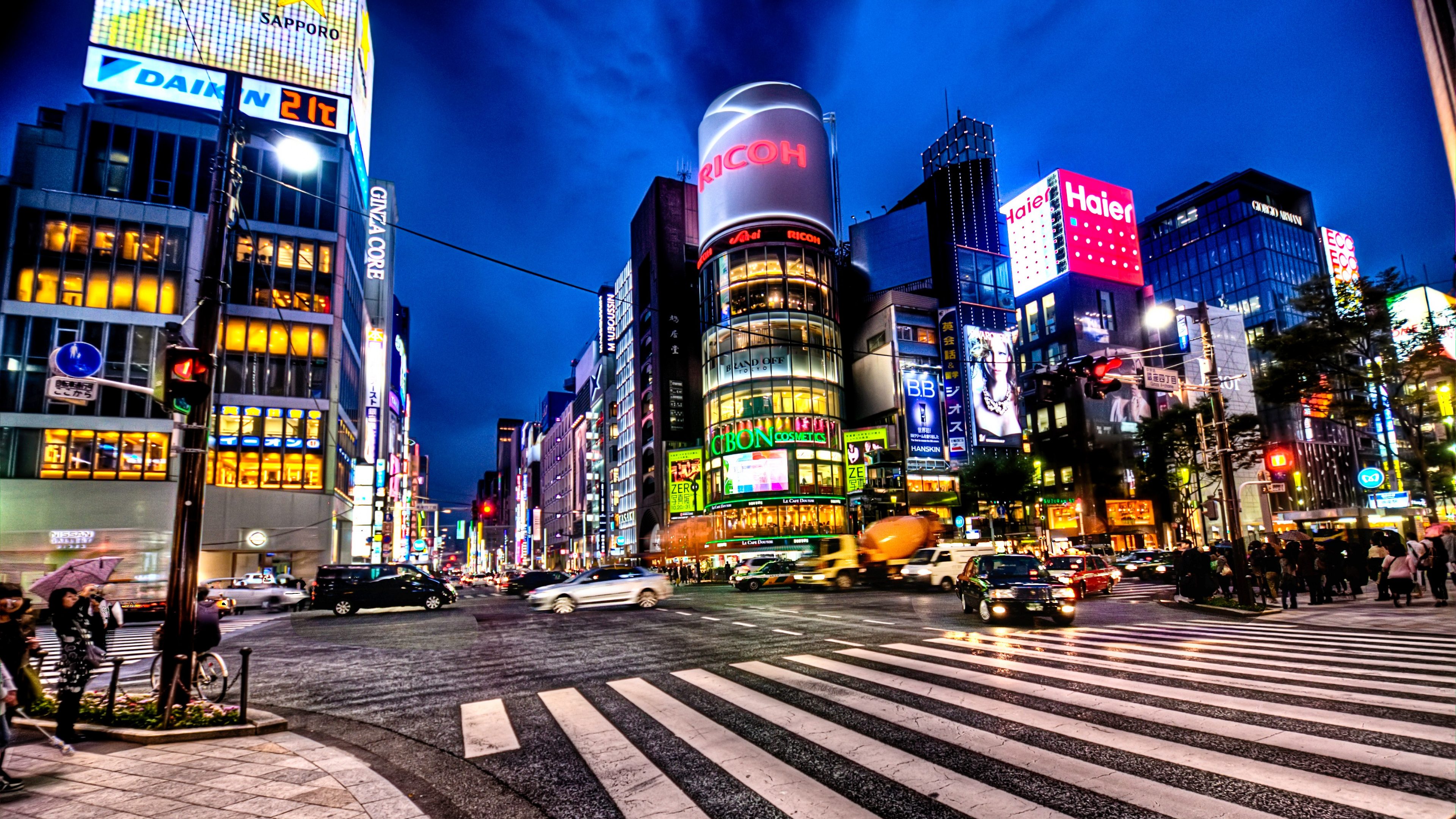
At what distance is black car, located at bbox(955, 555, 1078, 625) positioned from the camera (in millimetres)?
15117

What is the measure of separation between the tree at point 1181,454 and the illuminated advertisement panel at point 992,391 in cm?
1194

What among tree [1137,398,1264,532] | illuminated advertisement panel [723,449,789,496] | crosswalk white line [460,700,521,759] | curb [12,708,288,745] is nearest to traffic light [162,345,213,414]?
→ curb [12,708,288,745]

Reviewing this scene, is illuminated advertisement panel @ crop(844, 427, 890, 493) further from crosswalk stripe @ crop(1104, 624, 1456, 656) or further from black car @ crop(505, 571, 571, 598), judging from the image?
crosswalk stripe @ crop(1104, 624, 1456, 656)

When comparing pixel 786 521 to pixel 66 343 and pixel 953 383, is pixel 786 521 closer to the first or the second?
pixel 953 383

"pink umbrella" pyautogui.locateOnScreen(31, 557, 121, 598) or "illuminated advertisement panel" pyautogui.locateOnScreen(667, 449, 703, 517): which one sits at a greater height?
"illuminated advertisement panel" pyautogui.locateOnScreen(667, 449, 703, 517)

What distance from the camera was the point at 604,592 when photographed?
80.2ft

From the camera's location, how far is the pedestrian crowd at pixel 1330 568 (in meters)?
16.9

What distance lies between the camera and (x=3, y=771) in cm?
582

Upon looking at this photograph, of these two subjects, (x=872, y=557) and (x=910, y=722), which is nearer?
(x=910, y=722)

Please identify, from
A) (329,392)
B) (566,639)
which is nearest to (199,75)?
(329,392)

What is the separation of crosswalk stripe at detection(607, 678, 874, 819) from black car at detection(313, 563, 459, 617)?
877 inches

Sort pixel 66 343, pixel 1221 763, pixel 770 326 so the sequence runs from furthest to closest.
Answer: pixel 770 326, pixel 66 343, pixel 1221 763

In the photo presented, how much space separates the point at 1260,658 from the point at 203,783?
12.7 m

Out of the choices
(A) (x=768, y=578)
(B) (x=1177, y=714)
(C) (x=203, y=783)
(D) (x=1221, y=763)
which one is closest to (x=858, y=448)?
(A) (x=768, y=578)
